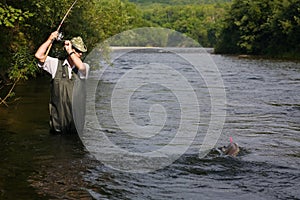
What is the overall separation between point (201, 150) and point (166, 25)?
18178cm

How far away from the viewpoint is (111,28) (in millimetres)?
31312

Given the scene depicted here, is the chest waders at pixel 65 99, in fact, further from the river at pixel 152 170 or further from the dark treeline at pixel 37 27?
the dark treeline at pixel 37 27

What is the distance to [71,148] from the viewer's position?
878cm

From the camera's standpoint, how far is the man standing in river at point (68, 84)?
8.14 metres

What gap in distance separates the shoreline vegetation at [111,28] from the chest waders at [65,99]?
1.78m

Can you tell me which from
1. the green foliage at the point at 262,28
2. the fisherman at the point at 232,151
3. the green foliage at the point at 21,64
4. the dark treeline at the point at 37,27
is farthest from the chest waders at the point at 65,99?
the green foliage at the point at 262,28

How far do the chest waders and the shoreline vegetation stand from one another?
1783 mm

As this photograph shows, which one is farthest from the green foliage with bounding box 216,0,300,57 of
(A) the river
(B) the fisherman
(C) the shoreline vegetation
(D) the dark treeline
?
(B) the fisherman

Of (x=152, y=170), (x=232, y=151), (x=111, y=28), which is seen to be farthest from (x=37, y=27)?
(x=152, y=170)

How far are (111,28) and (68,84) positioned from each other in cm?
2325

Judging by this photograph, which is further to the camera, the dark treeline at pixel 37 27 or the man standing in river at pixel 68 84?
the dark treeline at pixel 37 27

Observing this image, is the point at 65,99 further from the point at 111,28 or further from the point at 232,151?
the point at 111,28

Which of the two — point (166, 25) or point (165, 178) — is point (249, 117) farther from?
point (166, 25)

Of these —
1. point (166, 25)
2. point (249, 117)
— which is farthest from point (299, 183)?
point (166, 25)
